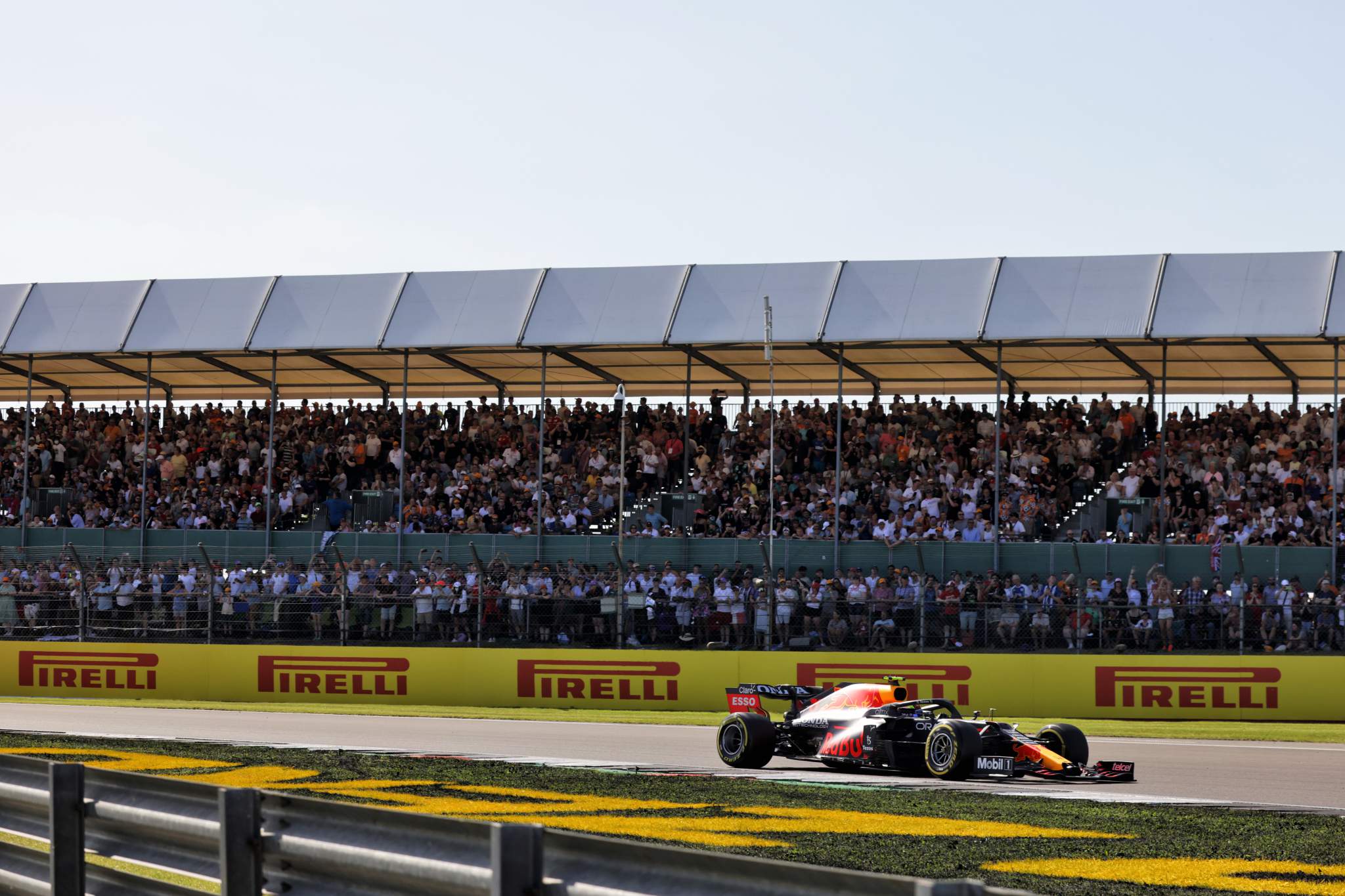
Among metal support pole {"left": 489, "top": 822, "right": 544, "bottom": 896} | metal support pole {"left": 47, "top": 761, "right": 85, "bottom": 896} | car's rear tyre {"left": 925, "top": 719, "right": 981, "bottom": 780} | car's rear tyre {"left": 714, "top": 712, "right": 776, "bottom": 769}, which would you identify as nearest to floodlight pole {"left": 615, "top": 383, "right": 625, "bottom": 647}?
car's rear tyre {"left": 714, "top": 712, "right": 776, "bottom": 769}

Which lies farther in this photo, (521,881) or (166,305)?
(166,305)

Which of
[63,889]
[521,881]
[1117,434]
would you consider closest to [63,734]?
[63,889]

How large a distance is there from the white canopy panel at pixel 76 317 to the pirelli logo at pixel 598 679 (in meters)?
12.2

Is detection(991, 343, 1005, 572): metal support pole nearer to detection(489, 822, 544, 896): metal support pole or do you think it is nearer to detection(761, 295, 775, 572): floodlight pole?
detection(761, 295, 775, 572): floodlight pole

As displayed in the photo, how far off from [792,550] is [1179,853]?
18.1 metres

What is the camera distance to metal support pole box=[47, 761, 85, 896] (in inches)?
213

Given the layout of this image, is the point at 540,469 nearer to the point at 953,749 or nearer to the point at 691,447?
the point at 691,447

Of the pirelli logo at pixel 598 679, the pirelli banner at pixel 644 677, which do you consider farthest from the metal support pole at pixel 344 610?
the pirelli logo at pixel 598 679

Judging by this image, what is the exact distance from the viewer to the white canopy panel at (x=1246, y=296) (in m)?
24.8

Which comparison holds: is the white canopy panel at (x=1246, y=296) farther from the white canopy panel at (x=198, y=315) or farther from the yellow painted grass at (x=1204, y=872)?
the yellow painted grass at (x=1204, y=872)

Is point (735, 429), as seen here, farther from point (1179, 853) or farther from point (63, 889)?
point (63, 889)

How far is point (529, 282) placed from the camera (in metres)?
29.0

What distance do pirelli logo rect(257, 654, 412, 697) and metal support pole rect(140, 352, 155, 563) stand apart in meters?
5.41

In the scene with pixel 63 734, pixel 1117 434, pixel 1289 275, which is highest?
pixel 1289 275
